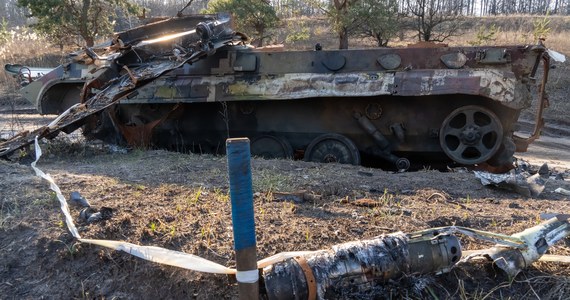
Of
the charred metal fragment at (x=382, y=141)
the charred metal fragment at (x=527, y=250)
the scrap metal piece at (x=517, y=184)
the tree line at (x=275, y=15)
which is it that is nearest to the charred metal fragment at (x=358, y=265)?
the charred metal fragment at (x=527, y=250)

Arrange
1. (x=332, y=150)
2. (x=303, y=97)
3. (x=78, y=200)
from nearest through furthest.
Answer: (x=78, y=200)
(x=303, y=97)
(x=332, y=150)

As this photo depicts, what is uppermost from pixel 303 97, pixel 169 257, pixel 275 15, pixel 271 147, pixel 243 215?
pixel 275 15

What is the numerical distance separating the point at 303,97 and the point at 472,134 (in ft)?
8.14

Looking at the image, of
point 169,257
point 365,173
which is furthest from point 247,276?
point 365,173

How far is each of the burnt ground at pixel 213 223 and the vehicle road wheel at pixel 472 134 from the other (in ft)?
4.47

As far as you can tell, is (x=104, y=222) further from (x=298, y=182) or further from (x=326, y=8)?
(x=326, y=8)

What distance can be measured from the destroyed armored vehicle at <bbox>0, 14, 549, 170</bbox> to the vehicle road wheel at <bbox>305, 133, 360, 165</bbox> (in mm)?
16

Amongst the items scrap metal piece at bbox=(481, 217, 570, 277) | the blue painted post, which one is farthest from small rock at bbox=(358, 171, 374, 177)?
the blue painted post

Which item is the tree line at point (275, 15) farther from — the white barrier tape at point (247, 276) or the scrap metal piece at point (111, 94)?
the white barrier tape at point (247, 276)

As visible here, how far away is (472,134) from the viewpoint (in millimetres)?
7594

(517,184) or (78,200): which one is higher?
(78,200)

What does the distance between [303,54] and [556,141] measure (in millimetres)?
8997

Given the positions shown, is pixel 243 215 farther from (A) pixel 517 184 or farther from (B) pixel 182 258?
(A) pixel 517 184

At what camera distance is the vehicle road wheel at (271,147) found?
8.67 meters
